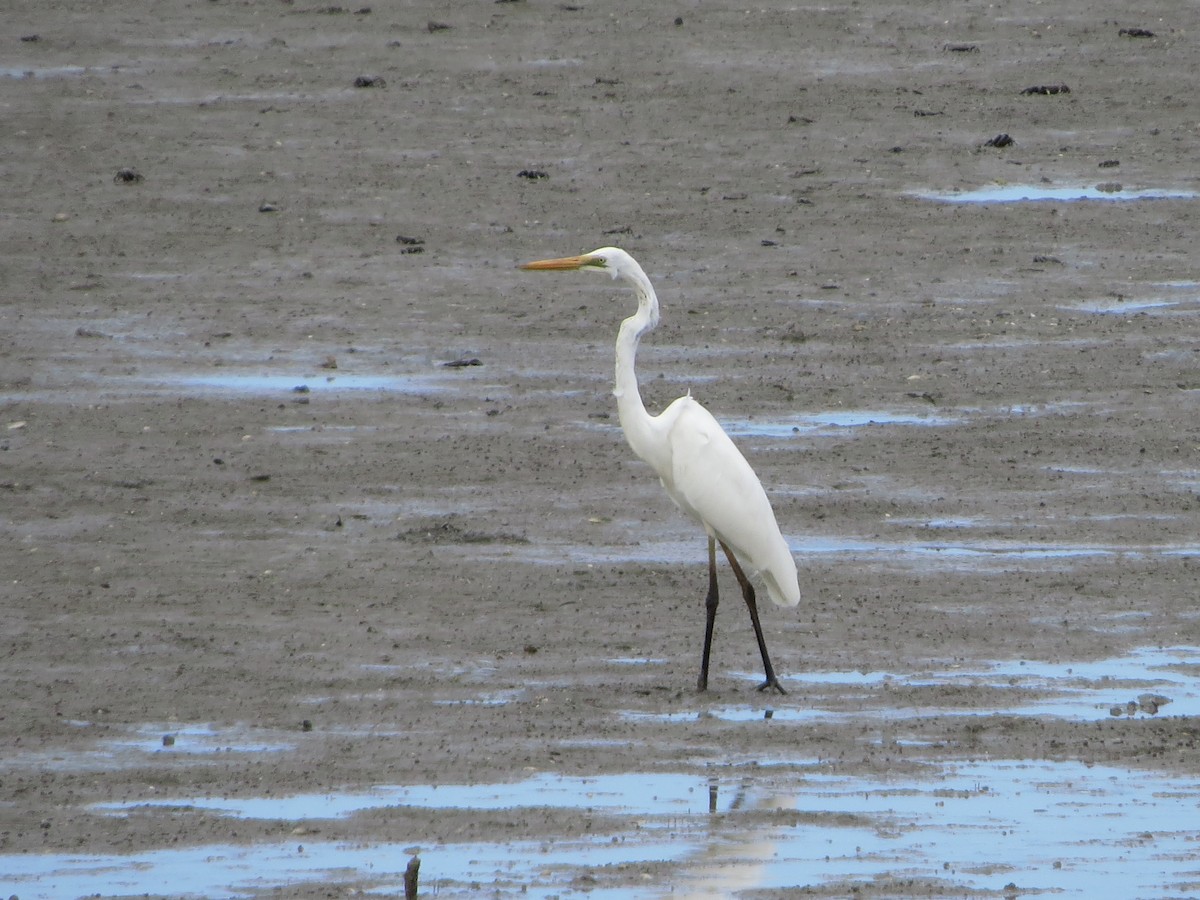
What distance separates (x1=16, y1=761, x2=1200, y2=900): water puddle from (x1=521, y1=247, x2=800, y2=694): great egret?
1427 mm

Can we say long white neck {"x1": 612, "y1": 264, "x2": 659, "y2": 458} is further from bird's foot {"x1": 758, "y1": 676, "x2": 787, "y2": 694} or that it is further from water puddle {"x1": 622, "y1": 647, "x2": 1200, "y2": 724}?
bird's foot {"x1": 758, "y1": 676, "x2": 787, "y2": 694}

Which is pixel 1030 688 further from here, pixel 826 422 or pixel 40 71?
pixel 40 71

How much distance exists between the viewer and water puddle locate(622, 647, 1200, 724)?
7516 mm

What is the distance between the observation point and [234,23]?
813 inches

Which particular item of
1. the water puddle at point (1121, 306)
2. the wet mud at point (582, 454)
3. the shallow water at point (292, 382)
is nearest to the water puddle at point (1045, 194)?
the wet mud at point (582, 454)

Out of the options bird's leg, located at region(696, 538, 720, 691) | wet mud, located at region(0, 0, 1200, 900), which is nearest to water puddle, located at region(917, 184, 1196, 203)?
wet mud, located at region(0, 0, 1200, 900)

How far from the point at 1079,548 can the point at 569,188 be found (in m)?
6.95

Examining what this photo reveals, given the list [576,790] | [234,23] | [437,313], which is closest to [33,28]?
[234,23]

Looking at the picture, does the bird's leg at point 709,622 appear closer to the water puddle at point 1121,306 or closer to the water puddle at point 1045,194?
the water puddle at point 1121,306

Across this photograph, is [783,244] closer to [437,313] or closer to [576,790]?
[437,313]

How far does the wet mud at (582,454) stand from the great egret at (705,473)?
0.35m

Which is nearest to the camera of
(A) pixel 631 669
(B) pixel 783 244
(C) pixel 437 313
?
(A) pixel 631 669

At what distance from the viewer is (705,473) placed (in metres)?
8.29

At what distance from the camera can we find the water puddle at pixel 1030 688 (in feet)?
24.7
